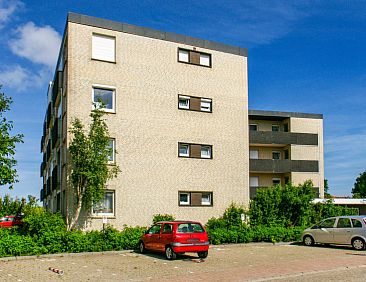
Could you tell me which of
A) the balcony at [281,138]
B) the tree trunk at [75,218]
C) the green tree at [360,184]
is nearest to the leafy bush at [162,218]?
the tree trunk at [75,218]

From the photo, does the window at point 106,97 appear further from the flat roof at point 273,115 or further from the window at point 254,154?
the window at point 254,154

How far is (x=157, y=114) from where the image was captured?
25.1 m

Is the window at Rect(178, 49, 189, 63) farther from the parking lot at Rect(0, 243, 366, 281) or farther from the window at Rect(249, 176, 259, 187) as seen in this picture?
the window at Rect(249, 176, 259, 187)

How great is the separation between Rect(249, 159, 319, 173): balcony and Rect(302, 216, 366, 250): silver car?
16433 mm

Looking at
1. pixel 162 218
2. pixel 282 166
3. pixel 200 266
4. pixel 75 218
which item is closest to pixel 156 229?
pixel 200 266

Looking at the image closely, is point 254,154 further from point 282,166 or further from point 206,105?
point 206,105

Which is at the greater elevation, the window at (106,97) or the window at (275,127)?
the window at (275,127)

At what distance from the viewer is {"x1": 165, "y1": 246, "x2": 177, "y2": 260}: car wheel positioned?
17.3 m

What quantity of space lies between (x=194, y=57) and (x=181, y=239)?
12.6 meters

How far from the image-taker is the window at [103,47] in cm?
2381

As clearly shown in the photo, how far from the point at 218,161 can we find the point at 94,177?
8.10m

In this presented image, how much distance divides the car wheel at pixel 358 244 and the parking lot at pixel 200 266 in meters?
0.57

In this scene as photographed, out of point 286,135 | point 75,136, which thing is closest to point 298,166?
point 286,135

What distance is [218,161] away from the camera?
26.7 m
